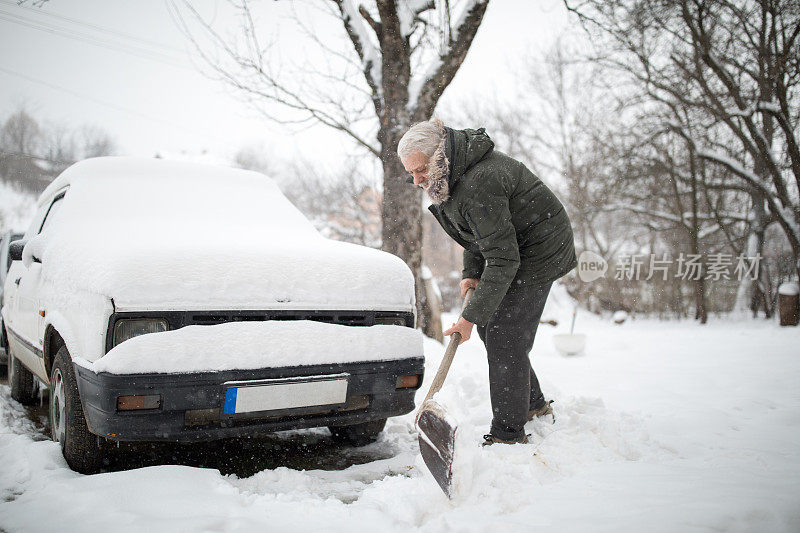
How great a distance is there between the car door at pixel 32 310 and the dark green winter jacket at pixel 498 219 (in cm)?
213

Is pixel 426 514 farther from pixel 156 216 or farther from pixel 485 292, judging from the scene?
pixel 156 216

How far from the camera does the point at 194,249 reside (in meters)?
1.93

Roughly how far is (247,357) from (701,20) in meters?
10.3

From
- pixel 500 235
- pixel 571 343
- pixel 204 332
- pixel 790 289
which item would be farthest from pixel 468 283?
pixel 790 289

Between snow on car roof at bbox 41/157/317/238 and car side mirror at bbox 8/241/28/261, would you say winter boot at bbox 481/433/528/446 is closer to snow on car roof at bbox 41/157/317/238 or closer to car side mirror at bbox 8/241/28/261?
snow on car roof at bbox 41/157/317/238

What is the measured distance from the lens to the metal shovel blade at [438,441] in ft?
5.42

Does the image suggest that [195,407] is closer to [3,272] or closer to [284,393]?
[284,393]

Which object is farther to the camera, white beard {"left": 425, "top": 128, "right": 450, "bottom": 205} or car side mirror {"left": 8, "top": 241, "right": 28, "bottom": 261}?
car side mirror {"left": 8, "top": 241, "right": 28, "bottom": 261}

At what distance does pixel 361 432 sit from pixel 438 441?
1.01 meters

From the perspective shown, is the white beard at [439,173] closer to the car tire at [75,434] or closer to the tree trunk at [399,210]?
the car tire at [75,434]

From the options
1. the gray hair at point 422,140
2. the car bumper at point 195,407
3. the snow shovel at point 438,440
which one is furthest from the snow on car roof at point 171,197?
the snow shovel at point 438,440

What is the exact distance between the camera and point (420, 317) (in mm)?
5941

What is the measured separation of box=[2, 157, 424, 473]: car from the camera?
1734 millimetres

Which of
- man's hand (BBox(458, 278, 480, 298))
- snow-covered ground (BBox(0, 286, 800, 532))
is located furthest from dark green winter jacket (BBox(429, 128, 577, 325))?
snow-covered ground (BBox(0, 286, 800, 532))
